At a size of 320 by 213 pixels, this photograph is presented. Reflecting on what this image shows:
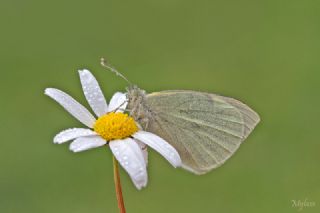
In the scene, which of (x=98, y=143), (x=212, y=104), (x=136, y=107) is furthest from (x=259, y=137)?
(x=98, y=143)

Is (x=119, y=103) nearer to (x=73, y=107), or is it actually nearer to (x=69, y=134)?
(x=73, y=107)

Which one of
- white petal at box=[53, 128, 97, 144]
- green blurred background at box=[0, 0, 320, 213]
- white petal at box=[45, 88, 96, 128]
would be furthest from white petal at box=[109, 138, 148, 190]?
green blurred background at box=[0, 0, 320, 213]

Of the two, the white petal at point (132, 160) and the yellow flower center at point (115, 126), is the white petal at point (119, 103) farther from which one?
the white petal at point (132, 160)

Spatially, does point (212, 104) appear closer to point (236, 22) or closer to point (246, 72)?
point (246, 72)

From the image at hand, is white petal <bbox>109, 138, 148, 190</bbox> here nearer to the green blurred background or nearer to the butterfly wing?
the butterfly wing

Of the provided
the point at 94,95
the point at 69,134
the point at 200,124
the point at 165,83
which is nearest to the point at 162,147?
the point at 69,134

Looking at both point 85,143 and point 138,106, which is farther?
point 138,106
